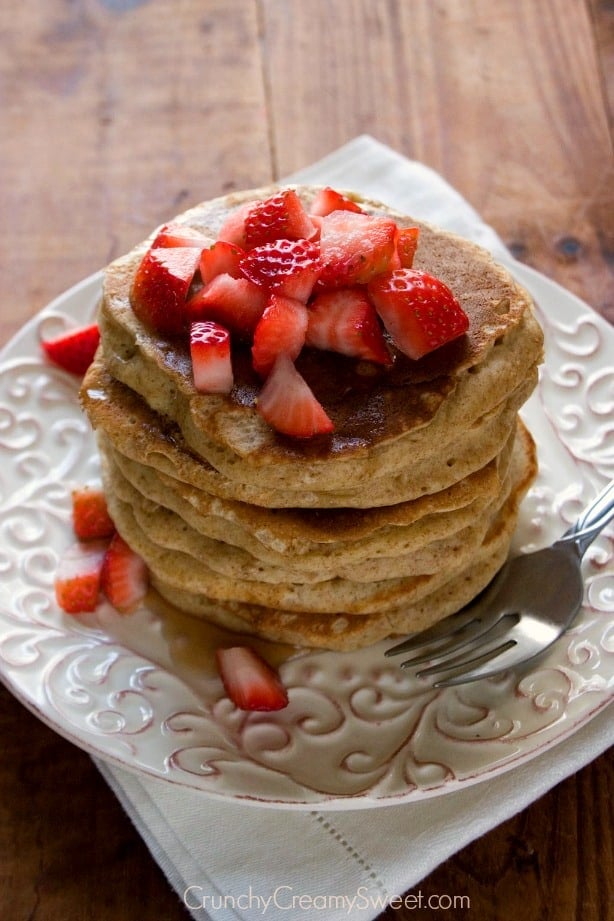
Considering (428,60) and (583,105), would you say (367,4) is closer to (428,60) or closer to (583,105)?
(428,60)

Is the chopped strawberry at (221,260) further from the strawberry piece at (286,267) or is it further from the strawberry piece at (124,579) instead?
the strawberry piece at (124,579)

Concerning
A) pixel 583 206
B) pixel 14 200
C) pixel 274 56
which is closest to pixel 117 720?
pixel 14 200

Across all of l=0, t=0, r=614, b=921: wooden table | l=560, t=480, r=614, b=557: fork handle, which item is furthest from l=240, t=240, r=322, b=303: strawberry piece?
l=0, t=0, r=614, b=921: wooden table

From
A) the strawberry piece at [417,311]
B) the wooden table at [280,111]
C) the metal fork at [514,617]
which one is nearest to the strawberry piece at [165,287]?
the strawberry piece at [417,311]

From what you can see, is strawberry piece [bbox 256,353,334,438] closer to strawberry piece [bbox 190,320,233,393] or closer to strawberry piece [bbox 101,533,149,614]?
strawberry piece [bbox 190,320,233,393]

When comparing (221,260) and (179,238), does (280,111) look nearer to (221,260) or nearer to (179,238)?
(179,238)

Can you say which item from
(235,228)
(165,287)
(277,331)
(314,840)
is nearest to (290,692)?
(314,840)

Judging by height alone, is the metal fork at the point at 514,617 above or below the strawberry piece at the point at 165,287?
below
